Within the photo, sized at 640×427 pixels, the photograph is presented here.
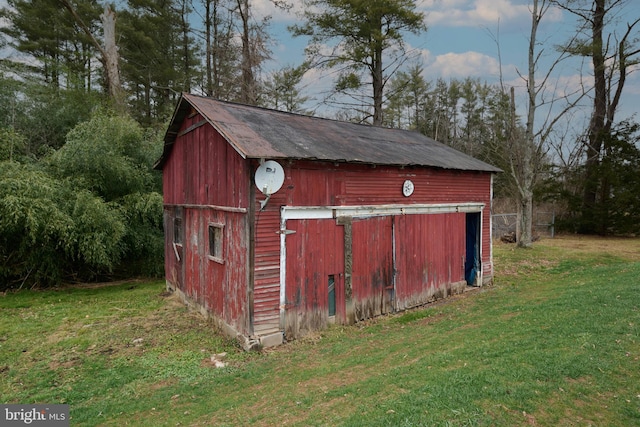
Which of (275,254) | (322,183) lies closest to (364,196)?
(322,183)

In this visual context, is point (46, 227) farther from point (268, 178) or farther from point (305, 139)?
point (305, 139)

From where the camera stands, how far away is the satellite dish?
5998 millimetres

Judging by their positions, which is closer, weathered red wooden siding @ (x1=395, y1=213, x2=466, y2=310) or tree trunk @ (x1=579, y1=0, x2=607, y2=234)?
weathered red wooden siding @ (x1=395, y1=213, x2=466, y2=310)

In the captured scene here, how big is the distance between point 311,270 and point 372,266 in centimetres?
163

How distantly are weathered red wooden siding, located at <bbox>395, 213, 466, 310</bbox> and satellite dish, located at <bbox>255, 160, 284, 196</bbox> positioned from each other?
328 centimetres

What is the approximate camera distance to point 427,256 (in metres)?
8.80

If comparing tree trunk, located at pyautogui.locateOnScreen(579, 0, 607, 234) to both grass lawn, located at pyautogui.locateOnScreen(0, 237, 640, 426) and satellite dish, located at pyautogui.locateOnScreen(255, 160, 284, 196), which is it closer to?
grass lawn, located at pyautogui.locateOnScreen(0, 237, 640, 426)

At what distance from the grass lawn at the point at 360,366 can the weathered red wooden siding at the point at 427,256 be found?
1.49ft

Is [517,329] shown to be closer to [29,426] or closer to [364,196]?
[364,196]

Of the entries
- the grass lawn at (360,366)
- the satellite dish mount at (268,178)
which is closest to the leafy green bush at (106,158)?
the grass lawn at (360,366)

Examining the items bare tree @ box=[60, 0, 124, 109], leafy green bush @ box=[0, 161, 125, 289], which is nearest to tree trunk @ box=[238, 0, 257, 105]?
bare tree @ box=[60, 0, 124, 109]

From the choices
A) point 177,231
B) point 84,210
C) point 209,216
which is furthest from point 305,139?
point 84,210

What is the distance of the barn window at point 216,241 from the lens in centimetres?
712

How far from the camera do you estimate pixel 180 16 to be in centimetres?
1967
